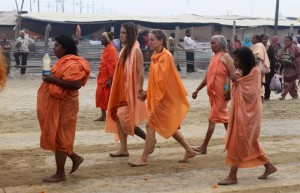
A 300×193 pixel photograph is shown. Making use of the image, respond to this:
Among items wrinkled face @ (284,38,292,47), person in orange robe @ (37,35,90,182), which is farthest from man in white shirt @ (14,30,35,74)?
person in orange robe @ (37,35,90,182)

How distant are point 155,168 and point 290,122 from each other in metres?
5.11

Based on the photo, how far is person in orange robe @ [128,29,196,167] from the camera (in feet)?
26.0

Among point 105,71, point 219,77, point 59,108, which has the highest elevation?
point 219,77

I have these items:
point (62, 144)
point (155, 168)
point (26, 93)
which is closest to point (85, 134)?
point (155, 168)

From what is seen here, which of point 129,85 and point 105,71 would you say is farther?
point 105,71

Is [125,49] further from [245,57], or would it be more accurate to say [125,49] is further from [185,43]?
[185,43]

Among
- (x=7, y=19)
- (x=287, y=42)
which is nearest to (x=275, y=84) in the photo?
(x=287, y=42)

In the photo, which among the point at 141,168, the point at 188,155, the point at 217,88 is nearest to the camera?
the point at 141,168

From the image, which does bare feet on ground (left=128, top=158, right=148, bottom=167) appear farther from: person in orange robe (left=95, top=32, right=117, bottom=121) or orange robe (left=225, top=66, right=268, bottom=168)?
person in orange robe (left=95, top=32, right=117, bottom=121)

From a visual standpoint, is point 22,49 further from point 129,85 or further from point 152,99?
point 152,99

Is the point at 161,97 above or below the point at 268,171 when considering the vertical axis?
above

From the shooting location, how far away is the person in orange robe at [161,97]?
312 inches

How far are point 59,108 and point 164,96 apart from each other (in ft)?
5.38

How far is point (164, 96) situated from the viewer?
806 centimetres
